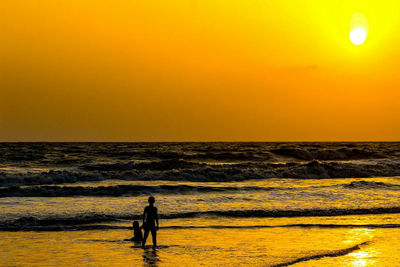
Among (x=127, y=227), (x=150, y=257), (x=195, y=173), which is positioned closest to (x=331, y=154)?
(x=195, y=173)

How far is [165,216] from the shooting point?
66.6 ft

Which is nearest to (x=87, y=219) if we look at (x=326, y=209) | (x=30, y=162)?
(x=326, y=209)

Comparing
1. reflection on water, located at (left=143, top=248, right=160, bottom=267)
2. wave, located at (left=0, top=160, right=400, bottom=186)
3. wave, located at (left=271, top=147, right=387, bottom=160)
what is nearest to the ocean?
reflection on water, located at (left=143, top=248, right=160, bottom=267)

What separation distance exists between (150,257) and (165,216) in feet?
22.1

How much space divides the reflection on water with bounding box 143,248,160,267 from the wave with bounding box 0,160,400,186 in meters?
22.3

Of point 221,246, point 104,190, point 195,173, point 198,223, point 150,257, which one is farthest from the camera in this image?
point 195,173

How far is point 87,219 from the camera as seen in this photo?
19359 millimetres

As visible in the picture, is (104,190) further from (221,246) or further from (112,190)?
(221,246)

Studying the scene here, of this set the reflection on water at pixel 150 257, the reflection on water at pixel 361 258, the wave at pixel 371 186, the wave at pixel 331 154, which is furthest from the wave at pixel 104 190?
the wave at pixel 331 154

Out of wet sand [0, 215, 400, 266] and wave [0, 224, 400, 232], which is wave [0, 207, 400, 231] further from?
wet sand [0, 215, 400, 266]

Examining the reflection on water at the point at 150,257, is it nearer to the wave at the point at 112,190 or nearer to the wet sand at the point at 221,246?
→ the wet sand at the point at 221,246

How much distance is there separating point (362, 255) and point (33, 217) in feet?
38.6

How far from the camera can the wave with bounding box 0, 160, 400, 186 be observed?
36031mm

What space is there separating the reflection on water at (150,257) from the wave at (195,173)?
22346 millimetres
